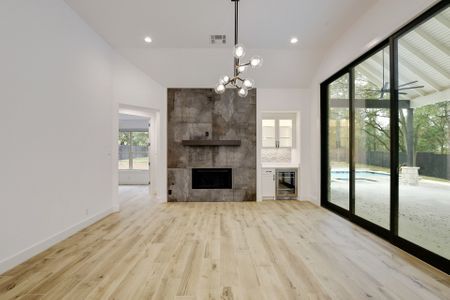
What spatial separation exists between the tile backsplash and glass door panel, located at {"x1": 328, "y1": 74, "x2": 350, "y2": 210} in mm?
1462

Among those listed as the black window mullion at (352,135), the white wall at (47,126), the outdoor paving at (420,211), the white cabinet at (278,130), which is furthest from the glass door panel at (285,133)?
the white wall at (47,126)

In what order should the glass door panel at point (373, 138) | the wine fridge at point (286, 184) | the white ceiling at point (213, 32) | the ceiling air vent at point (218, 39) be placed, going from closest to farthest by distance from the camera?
1. the glass door panel at point (373, 138)
2. the white ceiling at point (213, 32)
3. the ceiling air vent at point (218, 39)
4. the wine fridge at point (286, 184)

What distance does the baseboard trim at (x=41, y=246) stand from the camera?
249cm

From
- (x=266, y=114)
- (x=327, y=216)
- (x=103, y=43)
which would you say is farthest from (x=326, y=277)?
(x=103, y=43)

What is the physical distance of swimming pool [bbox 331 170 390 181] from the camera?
3563 mm

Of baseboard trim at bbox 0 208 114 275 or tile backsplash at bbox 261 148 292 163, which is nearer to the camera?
baseboard trim at bbox 0 208 114 275

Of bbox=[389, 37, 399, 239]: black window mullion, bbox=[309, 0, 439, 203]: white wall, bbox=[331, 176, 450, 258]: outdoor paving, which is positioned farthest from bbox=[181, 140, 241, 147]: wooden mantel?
bbox=[389, 37, 399, 239]: black window mullion

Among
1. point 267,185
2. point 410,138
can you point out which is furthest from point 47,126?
point 410,138

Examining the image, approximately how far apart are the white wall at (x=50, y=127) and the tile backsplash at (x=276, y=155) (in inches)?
162

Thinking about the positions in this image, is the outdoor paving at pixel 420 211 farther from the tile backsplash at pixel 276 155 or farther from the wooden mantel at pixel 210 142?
the wooden mantel at pixel 210 142

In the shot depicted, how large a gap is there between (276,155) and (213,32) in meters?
3.82

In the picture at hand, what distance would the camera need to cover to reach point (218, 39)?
4.49m

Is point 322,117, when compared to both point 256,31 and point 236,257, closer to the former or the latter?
point 256,31

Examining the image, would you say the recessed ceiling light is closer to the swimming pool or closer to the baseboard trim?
the swimming pool
